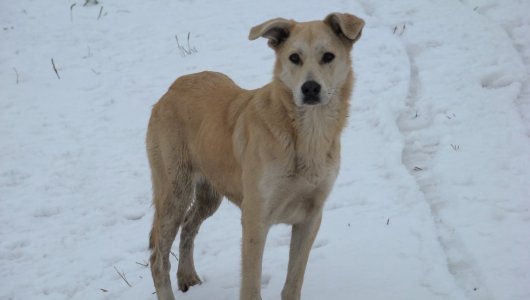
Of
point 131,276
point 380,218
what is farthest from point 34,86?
point 380,218

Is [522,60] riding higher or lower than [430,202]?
higher

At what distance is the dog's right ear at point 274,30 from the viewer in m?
4.04

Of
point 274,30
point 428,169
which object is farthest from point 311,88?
point 428,169

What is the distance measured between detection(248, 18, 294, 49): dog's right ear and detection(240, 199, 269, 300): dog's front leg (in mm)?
1174

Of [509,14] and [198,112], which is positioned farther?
[509,14]

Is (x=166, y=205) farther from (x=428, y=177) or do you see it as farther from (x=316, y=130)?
(x=428, y=177)

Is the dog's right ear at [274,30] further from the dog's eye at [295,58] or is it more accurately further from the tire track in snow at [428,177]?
the tire track in snow at [428,177]

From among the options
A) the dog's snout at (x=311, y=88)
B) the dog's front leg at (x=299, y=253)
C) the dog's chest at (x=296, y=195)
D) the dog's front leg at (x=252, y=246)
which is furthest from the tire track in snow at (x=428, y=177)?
the dog's snout at (x=311, y=88)

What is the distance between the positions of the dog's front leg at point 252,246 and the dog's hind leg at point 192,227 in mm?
1070

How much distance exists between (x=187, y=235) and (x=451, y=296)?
223 cm

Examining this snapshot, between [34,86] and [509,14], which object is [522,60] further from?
[34,86]

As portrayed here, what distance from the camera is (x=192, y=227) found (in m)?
5.11

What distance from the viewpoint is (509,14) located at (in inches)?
361

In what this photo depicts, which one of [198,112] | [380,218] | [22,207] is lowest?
[22,207]
